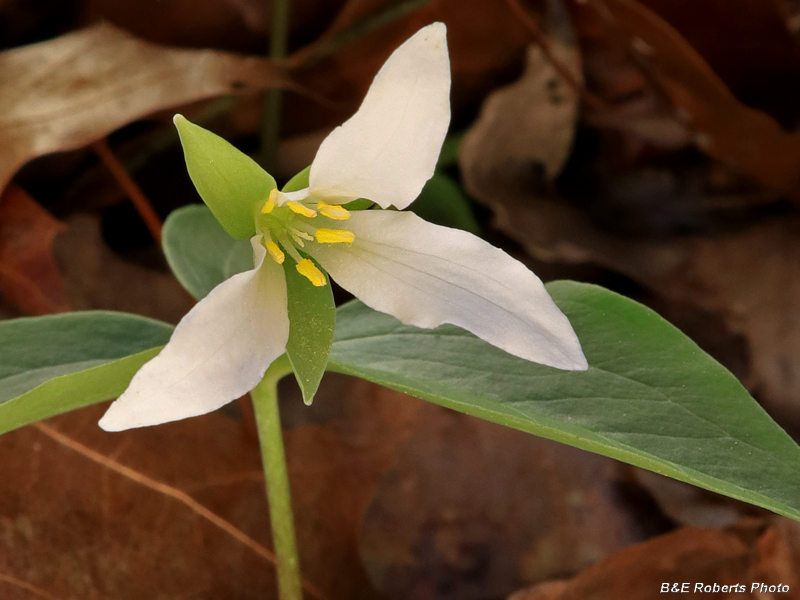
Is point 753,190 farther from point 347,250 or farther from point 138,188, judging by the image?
point 138,188

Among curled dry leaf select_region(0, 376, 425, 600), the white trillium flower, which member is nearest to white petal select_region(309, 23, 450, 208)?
the white trillium flower

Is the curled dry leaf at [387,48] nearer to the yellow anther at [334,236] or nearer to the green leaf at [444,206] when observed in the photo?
the green leaf at [444,206]

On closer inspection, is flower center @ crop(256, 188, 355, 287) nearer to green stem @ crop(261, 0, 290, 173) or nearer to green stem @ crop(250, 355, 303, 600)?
green stem @ crop(250, 355, 303, 600)

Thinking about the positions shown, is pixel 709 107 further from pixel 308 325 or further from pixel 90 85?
pixel 90 85

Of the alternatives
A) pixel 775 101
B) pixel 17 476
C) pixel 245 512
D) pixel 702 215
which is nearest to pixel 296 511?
pixel 245 512

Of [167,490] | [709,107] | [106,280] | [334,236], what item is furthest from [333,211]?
[709,107]

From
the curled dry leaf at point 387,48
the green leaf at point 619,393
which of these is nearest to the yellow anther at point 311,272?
the green leaf at point 619,393
